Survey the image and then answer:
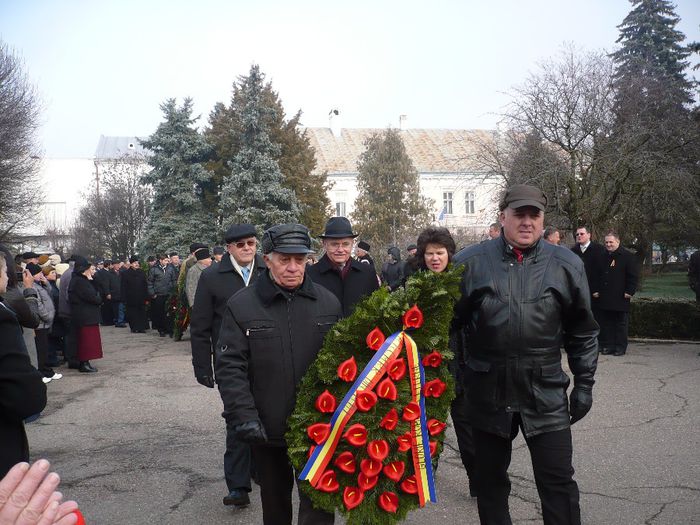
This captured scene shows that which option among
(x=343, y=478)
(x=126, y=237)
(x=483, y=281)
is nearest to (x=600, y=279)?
(x=483, y=281)

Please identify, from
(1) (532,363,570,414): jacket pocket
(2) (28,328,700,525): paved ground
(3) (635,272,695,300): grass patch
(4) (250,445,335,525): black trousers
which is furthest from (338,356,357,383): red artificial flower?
(3) (635,272,695,300): grass patch

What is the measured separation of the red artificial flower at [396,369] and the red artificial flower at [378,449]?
344 mm

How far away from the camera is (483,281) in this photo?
4180mm

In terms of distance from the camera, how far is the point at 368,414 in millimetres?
3689

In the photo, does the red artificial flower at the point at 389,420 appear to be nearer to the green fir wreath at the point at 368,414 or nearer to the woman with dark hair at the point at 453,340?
the green fir wreath at the point at 368,414

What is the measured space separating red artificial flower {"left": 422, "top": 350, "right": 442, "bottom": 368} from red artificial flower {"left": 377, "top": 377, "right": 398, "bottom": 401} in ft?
0.95

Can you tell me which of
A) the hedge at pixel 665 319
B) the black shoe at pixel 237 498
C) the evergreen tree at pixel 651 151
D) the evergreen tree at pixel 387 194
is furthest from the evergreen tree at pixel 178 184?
the black shoe at pixel 237 498

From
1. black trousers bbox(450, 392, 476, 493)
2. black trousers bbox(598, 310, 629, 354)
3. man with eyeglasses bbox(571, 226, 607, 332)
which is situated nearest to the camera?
black trousers bbox(450, 392, 476, 493)

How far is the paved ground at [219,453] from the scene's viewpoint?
5246 mm

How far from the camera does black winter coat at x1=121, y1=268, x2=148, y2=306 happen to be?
20.5 m

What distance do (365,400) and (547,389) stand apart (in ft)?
3.68

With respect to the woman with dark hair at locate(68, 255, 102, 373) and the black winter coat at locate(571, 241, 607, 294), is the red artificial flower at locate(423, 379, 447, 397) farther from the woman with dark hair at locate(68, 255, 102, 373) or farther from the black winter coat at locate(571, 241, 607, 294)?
the woman with dark hair at locate(68, 255, 102, 373)

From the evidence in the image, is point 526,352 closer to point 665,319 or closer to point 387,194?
point 665,319

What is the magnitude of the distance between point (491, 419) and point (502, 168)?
1828 centimetres
